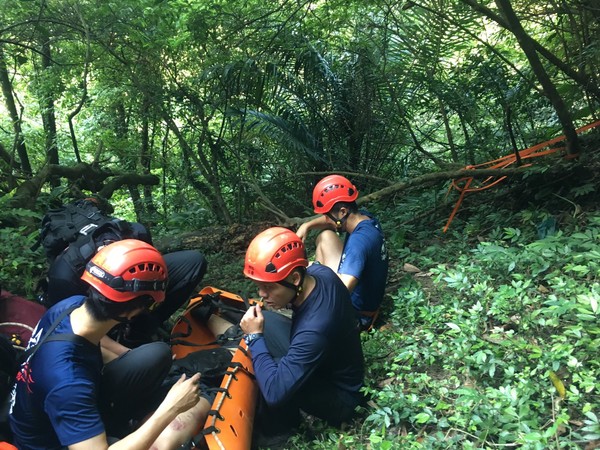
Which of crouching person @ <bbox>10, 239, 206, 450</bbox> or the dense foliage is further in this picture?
the dense foliage

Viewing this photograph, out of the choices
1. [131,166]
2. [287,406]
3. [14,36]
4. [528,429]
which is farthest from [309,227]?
[131,166]

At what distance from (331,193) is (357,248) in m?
0.55

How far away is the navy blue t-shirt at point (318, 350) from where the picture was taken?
2.57 meters

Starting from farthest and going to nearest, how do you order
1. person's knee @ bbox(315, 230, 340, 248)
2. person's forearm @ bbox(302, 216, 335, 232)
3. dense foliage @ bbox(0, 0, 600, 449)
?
person's forearm @ bbox(302, 216, 335, 232)
person's knee @ bbox(315, 230, 340, 248)
dense foliage @ bbox(0, 0, 600, 449)

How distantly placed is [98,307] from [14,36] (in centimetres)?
558

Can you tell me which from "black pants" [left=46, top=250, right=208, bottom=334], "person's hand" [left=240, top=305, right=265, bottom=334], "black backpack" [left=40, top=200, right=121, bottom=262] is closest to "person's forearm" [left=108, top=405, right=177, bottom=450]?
"person's hand" [left=240, top=305, right=265, bottom=334]

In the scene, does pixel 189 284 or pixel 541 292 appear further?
pixel 189 284

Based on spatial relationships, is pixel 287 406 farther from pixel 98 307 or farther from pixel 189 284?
pixel 189 284

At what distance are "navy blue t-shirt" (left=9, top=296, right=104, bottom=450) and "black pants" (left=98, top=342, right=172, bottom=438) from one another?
1.23ft

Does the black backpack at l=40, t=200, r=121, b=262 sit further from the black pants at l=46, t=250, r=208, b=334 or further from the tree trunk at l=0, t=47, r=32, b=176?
the tree trunk at l=0, t=47, r=32, b=176

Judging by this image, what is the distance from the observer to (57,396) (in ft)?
7.06

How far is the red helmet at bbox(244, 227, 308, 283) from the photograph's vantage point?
8.64 feet

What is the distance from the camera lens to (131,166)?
9320mm

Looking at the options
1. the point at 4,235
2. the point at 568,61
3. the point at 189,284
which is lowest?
the point at 189,284
